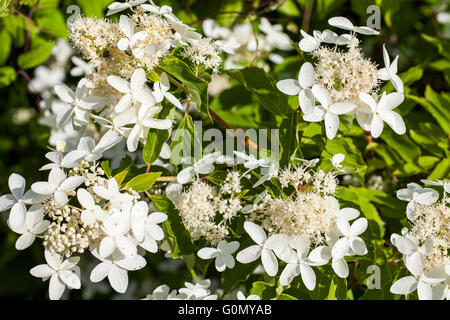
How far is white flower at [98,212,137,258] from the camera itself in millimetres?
935

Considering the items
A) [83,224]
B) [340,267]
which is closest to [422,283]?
[340,267]

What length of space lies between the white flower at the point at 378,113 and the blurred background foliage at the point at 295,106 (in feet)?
0.29

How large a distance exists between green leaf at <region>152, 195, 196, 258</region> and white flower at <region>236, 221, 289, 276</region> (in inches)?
5.1

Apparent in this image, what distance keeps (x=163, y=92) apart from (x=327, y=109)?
37 cm

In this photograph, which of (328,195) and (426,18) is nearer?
(328,195)

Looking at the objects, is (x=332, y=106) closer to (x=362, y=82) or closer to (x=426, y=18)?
(x=362, y=82)

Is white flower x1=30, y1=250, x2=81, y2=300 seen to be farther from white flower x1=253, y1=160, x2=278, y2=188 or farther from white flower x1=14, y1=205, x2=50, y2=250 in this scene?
white flower x1=253, y1=160, x2=278, y2=188

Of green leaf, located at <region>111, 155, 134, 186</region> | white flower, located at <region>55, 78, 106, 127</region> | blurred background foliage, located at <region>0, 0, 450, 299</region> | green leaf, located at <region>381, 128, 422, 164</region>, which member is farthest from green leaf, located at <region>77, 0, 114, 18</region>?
green leaf, located at <region>381, 128, 422, 164</region>

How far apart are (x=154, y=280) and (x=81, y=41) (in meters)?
1.25

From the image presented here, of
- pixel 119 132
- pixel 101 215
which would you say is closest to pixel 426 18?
pixel 119 132

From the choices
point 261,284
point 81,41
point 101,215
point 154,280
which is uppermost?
point 81,41

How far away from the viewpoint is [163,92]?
104 cm

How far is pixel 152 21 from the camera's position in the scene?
3.43 feet
